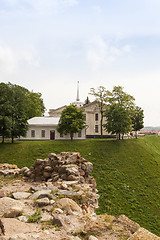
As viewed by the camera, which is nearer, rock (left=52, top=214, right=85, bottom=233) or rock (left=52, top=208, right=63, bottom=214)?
rock (left=52, top=214, right=85, bottom=233)

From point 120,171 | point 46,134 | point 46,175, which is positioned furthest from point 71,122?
point 46,175

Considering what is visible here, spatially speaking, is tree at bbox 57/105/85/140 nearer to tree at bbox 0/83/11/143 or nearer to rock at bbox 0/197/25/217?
tree at bbox 0/83/11/143

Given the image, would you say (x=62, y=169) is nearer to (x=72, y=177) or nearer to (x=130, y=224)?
(x=72, y=177)

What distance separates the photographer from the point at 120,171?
26062 mm

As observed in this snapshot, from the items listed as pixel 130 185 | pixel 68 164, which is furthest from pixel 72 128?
pixel 68 164

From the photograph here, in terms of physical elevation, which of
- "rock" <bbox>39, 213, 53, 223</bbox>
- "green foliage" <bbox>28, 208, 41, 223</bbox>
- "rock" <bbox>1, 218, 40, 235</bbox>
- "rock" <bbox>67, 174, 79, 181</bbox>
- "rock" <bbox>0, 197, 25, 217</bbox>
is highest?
"rock" <bbox>1, 218, 40, 235</bbox>

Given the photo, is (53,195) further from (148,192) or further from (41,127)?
(41,127)

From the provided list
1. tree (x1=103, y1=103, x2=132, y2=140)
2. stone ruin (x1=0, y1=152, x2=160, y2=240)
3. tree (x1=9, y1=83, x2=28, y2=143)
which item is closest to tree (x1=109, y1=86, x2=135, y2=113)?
tree (x1=103, y1=103, x2=132, y2=140)

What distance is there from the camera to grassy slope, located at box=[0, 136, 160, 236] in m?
18.6

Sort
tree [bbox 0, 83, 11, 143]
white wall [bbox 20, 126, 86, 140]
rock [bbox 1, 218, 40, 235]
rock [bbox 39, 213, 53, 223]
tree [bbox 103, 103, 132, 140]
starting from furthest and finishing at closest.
Answer: white wall [bbox 20, 126, 86, 140] → tree [bbox 103, 103, 132, 140] → tree [bbox 0, 83, 11, 143] → rock [bbox 39, 213, 53, 223] → rock [bbox 1, 218, 40, 235]

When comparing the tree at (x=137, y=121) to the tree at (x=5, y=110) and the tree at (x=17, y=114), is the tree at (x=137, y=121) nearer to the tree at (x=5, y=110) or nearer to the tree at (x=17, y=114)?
the tree at (x=17, y=114)

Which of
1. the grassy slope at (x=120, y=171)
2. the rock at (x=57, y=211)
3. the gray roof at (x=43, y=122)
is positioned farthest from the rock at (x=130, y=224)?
the gray roof at (x=43, y=122)

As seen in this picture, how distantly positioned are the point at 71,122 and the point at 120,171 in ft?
52.6

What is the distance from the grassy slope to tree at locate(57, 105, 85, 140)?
13.4ft
